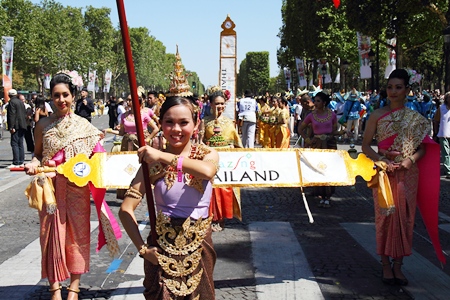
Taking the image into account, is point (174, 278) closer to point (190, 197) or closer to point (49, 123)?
point (190, 197)

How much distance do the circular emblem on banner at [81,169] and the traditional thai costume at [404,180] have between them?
2.51 meters

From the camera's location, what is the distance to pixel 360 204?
9.84 m

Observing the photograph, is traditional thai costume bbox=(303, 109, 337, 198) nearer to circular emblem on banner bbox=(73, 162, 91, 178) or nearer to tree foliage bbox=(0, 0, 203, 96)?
circular emblem on banner bbox=(73, 162, 91, 178)

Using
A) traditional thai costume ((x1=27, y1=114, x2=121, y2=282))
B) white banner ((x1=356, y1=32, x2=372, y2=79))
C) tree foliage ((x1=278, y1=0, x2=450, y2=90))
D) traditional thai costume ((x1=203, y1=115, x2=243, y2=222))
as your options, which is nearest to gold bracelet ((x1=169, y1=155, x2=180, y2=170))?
traditional thai costume ((x1=27, y1=114, x2=121, y2=282))

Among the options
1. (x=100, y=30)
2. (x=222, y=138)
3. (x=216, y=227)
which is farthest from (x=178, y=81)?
(x=100, y=30)

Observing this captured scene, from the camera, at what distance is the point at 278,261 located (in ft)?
20.9

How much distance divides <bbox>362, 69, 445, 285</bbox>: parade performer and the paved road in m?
0.39

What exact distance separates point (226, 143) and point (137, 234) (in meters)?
4.60

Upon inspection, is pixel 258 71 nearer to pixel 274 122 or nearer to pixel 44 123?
pixel 274 122

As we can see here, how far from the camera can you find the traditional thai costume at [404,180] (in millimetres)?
5352

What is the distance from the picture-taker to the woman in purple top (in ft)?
10.8

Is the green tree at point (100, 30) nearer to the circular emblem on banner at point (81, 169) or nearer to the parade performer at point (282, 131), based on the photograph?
the parade performer at point (282, 131)

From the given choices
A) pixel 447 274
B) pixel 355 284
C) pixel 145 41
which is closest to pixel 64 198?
pixel 355 284

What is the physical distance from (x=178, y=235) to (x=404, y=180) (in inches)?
110
